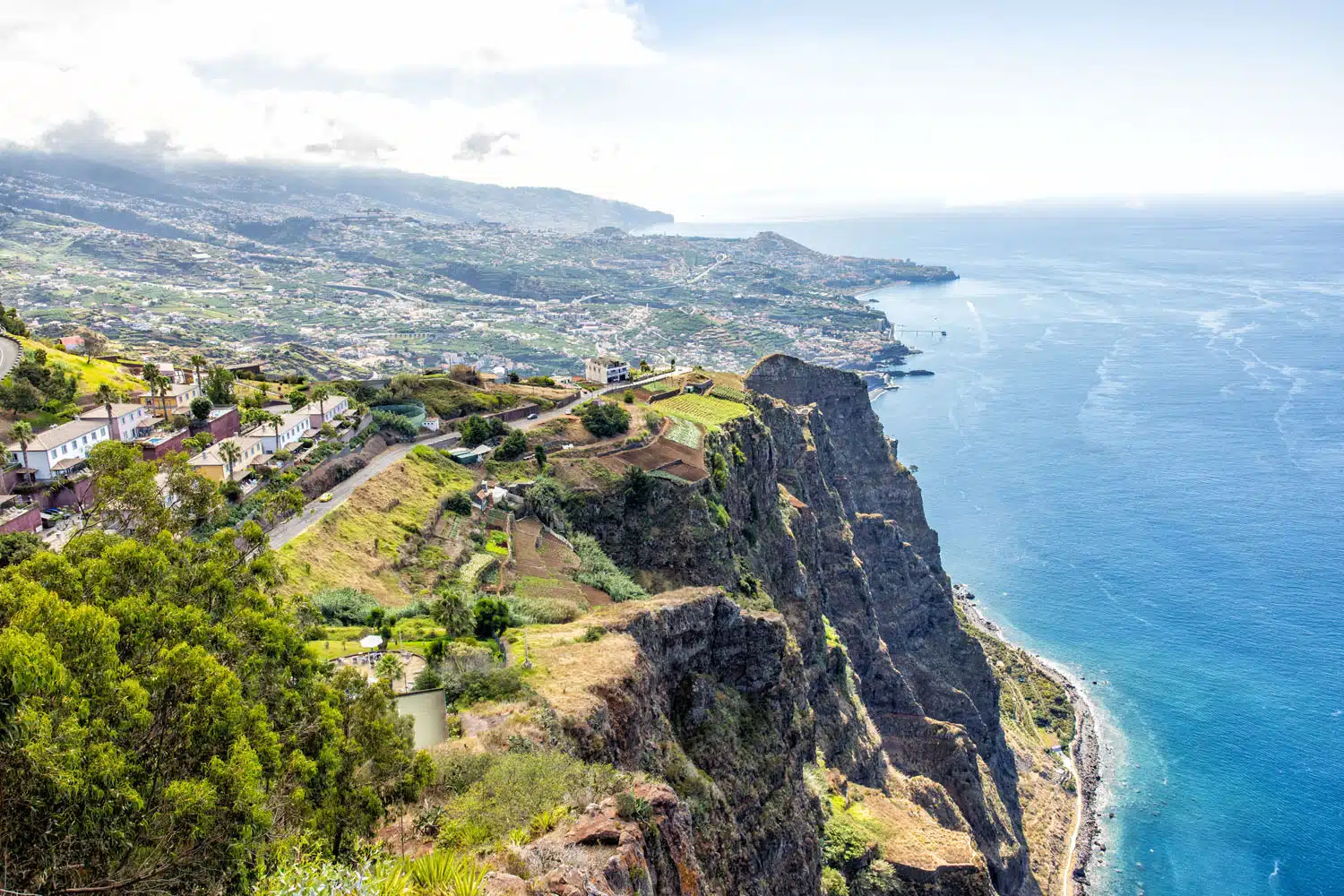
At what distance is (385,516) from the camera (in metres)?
56.2

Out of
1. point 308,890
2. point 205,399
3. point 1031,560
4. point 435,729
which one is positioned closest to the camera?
point 308,890

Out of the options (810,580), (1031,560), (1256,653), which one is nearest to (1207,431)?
(1031,560)

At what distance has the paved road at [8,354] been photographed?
7624 cm

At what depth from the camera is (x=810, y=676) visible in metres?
63.8

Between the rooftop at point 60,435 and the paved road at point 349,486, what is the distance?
18.2 m

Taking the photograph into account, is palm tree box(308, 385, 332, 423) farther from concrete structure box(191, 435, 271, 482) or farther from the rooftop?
the rooftop

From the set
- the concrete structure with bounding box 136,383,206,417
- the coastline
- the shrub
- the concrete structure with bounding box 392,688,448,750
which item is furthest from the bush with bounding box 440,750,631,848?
the coastline

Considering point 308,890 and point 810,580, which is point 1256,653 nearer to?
point 810,580

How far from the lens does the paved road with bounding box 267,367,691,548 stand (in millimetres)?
51469

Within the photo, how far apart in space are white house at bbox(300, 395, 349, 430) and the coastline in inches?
2997

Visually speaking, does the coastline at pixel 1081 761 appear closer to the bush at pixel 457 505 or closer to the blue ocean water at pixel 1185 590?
the blue ocean water at pixel 1185 590

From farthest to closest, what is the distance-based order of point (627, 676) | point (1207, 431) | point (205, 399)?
point (1207, 431) → point (205, 399) → point (627, 676)

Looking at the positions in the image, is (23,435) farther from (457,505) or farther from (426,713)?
(426,713)

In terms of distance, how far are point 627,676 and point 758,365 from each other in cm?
8425
